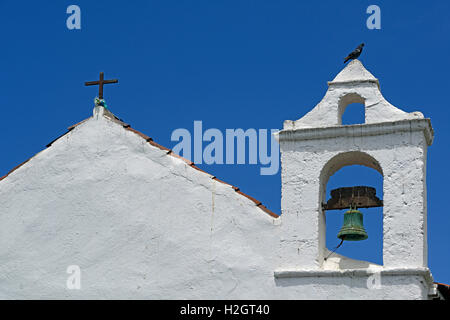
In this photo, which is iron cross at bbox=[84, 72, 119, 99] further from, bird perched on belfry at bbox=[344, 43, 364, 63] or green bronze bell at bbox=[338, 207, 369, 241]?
green bronze bell at bbox=[338, 207, 369, 241]

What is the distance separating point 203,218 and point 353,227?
2.09 metres

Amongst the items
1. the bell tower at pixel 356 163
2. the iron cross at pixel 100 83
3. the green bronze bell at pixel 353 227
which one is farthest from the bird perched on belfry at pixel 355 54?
the iron cross at pixel 100 83

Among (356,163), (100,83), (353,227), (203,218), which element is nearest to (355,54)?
(356,163)

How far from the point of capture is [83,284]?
52.1 ft

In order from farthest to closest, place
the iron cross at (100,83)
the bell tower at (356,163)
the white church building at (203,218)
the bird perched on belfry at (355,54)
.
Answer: the iron cross at (100,83)
the bird perched on belfry at (355,54)
the white church building at (203,218)
the bell tower at (356,163)

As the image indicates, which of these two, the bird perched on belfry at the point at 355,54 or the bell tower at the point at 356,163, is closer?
the bell tower at the point at 356,163

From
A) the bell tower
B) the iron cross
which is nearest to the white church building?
the bell tower

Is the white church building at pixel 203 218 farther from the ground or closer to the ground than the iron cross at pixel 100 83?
closer to the ground

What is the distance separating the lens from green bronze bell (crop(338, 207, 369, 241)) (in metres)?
15.5

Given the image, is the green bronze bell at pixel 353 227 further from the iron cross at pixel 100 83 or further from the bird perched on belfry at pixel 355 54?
the iron cross at pixel 100 83

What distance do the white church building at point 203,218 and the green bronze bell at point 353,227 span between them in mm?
306

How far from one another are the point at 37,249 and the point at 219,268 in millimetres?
2849

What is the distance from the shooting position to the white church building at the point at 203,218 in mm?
15016

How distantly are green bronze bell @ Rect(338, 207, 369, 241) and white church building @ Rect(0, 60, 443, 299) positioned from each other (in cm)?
31
